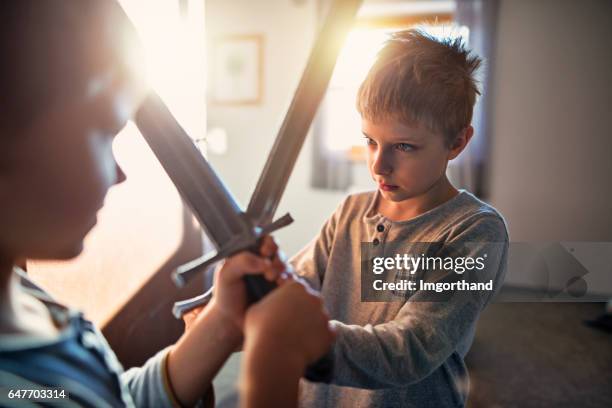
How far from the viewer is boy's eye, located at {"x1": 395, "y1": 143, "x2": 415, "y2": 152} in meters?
0.63

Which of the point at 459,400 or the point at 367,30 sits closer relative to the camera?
the point at 459,400

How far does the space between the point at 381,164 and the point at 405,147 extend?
4 centimetres

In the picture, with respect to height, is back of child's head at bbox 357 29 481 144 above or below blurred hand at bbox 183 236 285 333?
above

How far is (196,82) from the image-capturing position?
3.43 ft

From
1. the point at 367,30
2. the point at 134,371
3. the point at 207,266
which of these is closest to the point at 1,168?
the point at 207,266

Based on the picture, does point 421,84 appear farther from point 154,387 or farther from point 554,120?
point 554,120

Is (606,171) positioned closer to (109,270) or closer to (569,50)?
(569,50)

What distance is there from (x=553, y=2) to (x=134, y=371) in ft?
10.9

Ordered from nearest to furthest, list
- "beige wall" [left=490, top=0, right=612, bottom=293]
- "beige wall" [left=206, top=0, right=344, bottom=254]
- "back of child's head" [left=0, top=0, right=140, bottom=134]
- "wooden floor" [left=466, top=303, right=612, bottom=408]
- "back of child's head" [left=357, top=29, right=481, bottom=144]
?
"back of child's head" [left=0, top=0, right=140, bottom=134] < "back of child's head" [left=357, top=29, right=481, bottom=144] < "wooden floor" [left=466, top=303, right=612, bottom=408] < "beige wall" [left=490, top=0, right=612, bottom=293] < "beige wall" [left=206, top=0, right=344, bottom=254]

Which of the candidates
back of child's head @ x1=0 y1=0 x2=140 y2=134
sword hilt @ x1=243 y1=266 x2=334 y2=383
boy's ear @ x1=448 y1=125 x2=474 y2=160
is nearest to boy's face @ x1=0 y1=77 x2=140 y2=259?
back of child's head @ x1=0 y1=0 x2=140 y2=134

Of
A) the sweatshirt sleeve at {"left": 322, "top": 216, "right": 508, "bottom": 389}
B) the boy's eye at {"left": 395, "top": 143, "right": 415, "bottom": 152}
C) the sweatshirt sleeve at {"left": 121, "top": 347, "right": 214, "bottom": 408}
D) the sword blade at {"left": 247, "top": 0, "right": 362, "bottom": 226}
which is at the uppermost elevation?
the sword blade at {"left": 247, "top": 0, "right": 362, "bottom": 226}

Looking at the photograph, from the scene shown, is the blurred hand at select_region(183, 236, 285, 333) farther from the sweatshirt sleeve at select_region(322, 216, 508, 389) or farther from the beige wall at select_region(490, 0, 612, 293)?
the beige wall at select_region(490, 0, 612, 293)

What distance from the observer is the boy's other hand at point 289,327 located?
26cm

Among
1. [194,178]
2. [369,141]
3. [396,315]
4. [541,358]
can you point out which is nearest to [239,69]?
[541,358]
